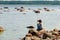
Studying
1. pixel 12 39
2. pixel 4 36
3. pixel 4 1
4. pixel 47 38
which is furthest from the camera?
pixel 4 1

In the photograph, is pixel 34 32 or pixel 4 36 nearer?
pixel 34 32

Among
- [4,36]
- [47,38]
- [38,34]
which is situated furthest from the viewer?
[4,36]

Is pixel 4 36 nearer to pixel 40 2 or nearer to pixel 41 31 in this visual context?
pixel 41 31

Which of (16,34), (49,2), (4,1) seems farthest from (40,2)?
(16,34)

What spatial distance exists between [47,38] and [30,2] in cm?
9536

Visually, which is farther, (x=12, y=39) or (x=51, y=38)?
(x=12, y=39)

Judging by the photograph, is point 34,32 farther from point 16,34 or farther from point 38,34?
point 16,34

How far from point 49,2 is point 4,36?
298ft

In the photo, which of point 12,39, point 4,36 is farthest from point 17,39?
point 4,36

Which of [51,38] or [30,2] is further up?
[30,2]

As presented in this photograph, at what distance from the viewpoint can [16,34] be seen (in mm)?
26594

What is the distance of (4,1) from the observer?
376 ft

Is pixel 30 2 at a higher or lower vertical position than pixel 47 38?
higher

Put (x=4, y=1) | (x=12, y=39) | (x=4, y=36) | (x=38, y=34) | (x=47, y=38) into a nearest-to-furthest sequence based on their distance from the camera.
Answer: (x=47, y=38), (x=38, y=34), (x=12, y=39), (x=4, y=36), (x=4, y=1)
